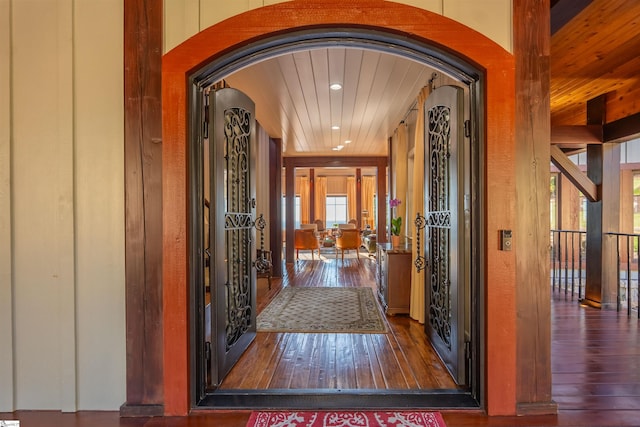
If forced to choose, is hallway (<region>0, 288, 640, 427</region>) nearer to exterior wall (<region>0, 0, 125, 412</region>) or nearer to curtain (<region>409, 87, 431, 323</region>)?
exterior wall (<region>0, 0, 125, 412</region>)

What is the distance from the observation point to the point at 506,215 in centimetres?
198

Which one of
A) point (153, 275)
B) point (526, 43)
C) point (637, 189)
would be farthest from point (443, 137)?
point (637, 189)

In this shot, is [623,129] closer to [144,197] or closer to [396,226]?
[396,226]

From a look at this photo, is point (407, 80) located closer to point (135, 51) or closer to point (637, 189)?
point (135, 51)

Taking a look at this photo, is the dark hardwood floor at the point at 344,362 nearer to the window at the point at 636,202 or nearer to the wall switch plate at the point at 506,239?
the wall switch plate at the point at 506,239

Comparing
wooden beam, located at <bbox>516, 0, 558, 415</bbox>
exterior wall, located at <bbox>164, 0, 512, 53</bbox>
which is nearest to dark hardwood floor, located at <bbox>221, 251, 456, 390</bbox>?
wooden beam, located at <bbox>516, 0, 558, 415</bbox>

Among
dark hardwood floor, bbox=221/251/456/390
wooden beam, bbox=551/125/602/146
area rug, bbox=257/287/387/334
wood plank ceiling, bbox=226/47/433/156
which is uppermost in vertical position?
wood plank ceiling, bbox=226/47/433/156

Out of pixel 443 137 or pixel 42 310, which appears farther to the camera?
pixel 443 137

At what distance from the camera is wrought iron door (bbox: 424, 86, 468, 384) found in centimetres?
236

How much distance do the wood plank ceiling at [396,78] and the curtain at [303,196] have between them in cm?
807

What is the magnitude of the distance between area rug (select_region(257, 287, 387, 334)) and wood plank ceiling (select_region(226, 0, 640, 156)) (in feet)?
8.79

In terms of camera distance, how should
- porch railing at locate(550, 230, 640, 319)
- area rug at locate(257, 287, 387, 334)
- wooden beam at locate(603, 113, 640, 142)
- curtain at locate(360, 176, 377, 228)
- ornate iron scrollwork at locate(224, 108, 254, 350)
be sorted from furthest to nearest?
curtain at locate(360, 176, 377, 228)
porch railing at locate(550, 230, 640, 319)
wooden beam at locate(603, 113, 640, 142)
area rug at locate(257, 287, 387, 334)
ornate iron scrollwork at locate(224, 108, 254, 350)

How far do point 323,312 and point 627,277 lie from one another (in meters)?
4.98

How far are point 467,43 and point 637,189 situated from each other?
8781mm
